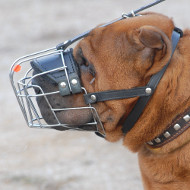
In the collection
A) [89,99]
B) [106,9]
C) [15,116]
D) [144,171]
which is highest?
[89,99]

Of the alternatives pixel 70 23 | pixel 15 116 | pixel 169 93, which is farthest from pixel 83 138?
pixel 70 23

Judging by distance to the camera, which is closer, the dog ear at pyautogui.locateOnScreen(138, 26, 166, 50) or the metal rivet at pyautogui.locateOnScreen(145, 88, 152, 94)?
the dog ear at pyautogui.locateOnScreen(138, 26, 166, 50)

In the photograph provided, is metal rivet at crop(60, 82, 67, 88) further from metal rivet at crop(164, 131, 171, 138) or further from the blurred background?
the blurred background

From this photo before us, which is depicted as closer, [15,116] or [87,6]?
[15,116]

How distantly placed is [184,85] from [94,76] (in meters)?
0.51

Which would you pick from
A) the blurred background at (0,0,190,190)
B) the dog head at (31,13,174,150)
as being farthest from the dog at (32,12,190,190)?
the blurred background at (0,0,190,190)

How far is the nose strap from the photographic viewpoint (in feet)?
7.62

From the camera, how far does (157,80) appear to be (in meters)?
2.20

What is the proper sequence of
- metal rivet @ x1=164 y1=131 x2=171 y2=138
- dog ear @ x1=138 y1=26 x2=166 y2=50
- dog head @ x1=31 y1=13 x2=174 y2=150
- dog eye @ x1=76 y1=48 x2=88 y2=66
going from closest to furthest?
dog ear @ x1=138 y1=26 x2=166 y2=50 → dog head @ x1=31 y1=13 x2=174 y2=150 → metal rivet @ x1=164 y1=131 x2=171 y2=138 → dog eye @ x1=76 y1=48 x2=88 y2=66

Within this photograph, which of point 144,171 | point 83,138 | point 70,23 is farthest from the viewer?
point 70,23

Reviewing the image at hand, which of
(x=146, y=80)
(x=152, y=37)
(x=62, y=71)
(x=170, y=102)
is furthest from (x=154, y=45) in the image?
(x=62, y=71)

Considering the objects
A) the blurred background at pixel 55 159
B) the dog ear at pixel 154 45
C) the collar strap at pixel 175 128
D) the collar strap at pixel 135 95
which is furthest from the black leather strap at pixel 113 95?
the blurred background at pixel 55 159

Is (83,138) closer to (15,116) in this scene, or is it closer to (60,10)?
(15,116)

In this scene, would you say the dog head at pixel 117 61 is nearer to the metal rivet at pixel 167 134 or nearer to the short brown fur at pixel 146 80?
the short brown fur at pixel 146 80
